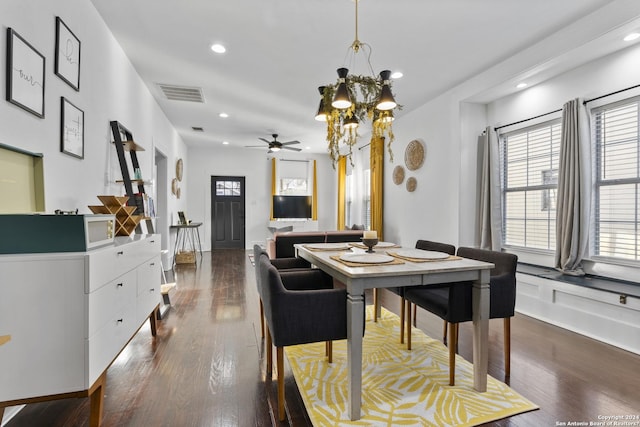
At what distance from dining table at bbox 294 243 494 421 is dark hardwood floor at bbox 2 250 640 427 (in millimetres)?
311

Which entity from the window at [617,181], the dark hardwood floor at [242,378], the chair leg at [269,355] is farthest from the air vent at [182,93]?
the window at [617,181]

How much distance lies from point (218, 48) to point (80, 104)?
1.40 metres

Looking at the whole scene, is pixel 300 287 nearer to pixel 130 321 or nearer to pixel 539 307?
pixel 130 321

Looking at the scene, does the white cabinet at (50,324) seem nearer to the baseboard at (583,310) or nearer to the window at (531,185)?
the baseboard at (583,310)

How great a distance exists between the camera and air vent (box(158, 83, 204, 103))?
13.8ft

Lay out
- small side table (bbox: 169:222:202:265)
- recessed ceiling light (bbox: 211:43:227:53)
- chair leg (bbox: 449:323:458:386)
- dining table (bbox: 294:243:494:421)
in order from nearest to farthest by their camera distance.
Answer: dining table (bbox: 294:243:494:421), chair leg (bbox: 449:323:458:386), recessed ceiling light (bbox: 211:43:227:53), small side table (bbox: 169:222:202:265)

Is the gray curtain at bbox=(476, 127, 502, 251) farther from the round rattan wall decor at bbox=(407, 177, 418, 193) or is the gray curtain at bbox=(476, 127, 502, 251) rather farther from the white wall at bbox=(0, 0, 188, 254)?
the white wall at bbox=(0, 0, 188, 254)

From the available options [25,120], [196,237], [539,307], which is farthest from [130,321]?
[196,237]

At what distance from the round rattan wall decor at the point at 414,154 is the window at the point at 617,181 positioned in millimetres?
2188

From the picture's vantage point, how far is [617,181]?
283 centimetres

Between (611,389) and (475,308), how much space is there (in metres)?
0.96

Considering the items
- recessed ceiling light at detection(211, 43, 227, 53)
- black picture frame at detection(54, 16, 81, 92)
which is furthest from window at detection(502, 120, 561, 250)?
black picture frame at detection(54, 16, 81, 92)

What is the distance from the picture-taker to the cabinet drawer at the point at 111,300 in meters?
1.41

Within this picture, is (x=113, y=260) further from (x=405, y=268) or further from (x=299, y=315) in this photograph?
(x=405, y=268)
